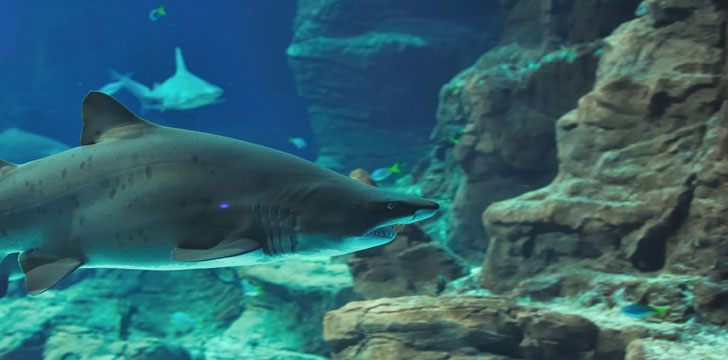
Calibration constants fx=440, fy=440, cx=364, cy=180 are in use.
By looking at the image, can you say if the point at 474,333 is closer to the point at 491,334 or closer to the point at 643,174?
the point at 491,334

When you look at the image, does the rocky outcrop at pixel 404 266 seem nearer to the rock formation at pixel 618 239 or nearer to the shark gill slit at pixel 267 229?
the rock formation at pixel 618 239

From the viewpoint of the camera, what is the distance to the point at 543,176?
9.77 metres

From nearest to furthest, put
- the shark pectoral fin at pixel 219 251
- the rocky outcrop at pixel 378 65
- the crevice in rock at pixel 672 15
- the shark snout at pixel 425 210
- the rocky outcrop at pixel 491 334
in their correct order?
the shark pectoral fin at pixel 219 251, the shark snout at pixel 425 210, the rocky outcrop at pixel 491 334, the crevice in rock at pixel 672 15, the rocky outcrop at pixel 378 65

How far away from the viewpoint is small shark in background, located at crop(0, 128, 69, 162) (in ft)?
58.7

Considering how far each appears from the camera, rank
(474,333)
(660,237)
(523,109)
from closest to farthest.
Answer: (474,333) < (660,237) < (523,109)

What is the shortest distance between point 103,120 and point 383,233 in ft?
5.22

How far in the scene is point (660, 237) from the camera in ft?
17.4

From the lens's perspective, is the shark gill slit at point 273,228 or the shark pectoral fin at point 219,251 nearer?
the shark pectoral fin at point 219,251

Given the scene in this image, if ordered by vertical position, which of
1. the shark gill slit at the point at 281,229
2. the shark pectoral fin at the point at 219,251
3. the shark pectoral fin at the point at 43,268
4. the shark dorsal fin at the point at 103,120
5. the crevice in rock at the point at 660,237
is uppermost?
the shark dorsal fin at the point at 103,120

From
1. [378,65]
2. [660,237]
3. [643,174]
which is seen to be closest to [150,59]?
[378,65]

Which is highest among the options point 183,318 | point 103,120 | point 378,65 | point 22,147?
point 378,65

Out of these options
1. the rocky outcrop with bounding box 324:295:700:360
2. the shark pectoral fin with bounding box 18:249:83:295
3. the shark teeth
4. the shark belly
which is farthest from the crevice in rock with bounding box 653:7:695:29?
the shark pectoral fin with bounding box 18:249:83:295

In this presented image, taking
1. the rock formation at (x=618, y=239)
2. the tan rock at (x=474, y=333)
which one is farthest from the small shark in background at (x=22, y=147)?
the rock formation at (x=618, y=239)

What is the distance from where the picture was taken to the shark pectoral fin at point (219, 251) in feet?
5.67
